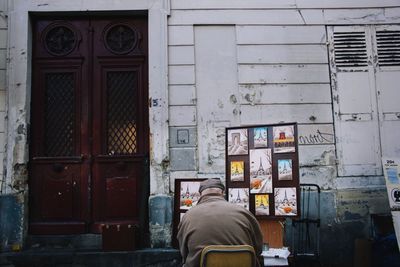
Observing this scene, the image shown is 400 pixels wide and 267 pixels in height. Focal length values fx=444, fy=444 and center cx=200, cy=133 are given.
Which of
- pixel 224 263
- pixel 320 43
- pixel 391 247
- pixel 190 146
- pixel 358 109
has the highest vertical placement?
pixel 320 43

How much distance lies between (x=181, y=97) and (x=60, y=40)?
2.16 meters

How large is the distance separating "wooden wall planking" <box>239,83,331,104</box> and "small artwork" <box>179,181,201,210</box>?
62.3 inches

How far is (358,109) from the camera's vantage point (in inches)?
271

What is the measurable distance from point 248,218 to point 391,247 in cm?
340

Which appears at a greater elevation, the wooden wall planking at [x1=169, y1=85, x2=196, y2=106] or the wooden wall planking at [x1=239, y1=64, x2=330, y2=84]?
the wooden wall planking at [x1=239, y1=64, x2=330, y2=84]

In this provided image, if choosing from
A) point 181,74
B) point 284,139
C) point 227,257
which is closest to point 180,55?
point 181,74

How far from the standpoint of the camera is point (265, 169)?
516cm

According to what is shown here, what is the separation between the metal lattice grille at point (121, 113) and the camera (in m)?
6.90

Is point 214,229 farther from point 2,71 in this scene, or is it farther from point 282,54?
point 2,71

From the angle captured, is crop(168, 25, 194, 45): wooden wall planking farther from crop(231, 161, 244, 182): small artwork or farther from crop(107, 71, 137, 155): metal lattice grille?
crop(231, 161, 244, 182): small artwork

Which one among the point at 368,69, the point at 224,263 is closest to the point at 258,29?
the point at 368,69

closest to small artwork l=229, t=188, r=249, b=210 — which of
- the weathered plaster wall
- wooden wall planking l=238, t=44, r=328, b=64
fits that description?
the weathered plaster wall

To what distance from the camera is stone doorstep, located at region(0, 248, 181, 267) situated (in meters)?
6.01

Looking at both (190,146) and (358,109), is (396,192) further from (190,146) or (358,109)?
(190,146)
